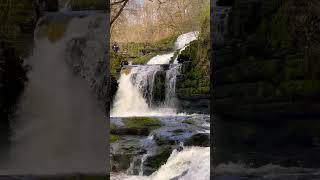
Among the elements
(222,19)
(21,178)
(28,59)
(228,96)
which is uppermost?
(222,19)

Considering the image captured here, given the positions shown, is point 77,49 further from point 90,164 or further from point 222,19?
point 222,19

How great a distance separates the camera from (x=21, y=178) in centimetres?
572

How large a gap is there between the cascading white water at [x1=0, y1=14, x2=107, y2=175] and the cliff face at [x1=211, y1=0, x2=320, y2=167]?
1.52m

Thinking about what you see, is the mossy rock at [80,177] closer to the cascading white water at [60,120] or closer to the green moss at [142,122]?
the cascading white water at [60,120]

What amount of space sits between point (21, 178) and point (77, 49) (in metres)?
1.71

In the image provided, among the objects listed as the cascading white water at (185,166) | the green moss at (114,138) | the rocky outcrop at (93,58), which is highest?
the rocky outcrop at (93,58)

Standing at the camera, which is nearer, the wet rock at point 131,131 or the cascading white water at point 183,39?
the wet rock at point 131,131

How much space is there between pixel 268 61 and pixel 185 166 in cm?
445

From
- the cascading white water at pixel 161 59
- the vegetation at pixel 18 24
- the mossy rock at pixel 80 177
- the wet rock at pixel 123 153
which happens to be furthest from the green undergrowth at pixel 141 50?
the mossy rock at pixel 80 177

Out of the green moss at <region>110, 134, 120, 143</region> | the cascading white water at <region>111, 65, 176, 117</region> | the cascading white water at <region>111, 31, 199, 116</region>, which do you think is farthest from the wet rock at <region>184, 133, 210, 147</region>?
the cascading white water at <region>111, 65, 176, 117</region>

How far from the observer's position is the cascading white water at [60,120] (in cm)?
575

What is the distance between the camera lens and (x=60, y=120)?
5.77 metres

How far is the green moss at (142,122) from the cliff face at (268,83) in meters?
6.31

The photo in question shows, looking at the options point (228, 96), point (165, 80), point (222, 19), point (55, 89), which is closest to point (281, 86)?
point (228, 96)
